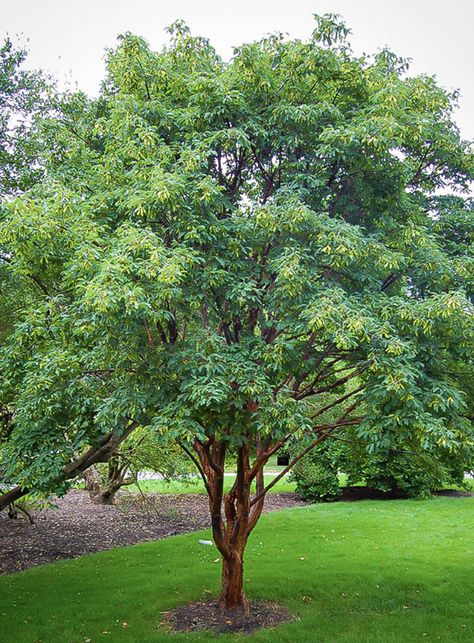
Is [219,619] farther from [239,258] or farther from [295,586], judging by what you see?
[239,258]

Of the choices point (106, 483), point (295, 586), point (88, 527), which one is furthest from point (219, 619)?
point (106, 483)

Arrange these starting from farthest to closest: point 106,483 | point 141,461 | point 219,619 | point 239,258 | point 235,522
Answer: point 106,483 → point 141,461 → point 235,522 → point 219,619 → point 239,258

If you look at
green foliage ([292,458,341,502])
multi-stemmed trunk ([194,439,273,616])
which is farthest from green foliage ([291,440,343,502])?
multi-stemmed trunk ([194,439,273,616])

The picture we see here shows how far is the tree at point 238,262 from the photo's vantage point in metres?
5.67

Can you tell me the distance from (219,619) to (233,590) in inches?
16.5

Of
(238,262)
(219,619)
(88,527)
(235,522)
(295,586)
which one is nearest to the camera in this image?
(238,262)

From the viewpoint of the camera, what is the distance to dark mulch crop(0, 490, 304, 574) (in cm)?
1218

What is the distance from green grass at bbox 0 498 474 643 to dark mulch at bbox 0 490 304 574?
1.05 meters

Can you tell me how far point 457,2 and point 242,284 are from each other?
9.94m

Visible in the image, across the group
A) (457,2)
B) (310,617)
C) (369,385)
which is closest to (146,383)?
(369,385)

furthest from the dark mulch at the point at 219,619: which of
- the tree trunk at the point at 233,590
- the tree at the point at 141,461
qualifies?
the tree at the point at 141,461

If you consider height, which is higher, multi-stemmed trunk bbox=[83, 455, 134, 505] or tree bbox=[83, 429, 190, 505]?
tree bbox=[83, 429, 190, 505]

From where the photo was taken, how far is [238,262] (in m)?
6.52

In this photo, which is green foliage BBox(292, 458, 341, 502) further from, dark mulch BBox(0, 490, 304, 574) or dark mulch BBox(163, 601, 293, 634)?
dark mulch BBox(163, 601, 293, 634)
